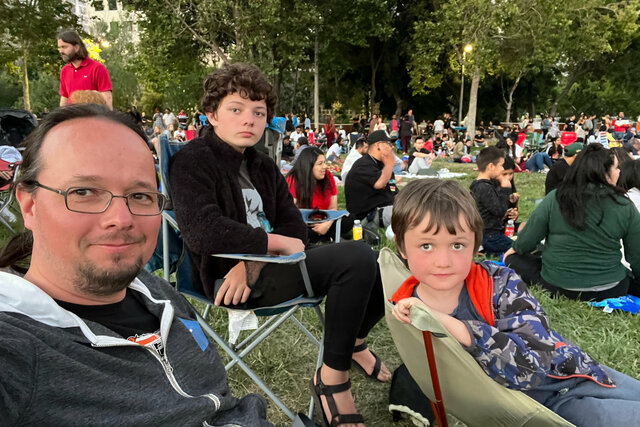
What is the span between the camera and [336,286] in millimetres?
1984

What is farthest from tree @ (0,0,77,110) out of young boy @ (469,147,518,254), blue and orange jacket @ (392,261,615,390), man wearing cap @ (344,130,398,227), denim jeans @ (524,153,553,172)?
blue and orange jacket @ (392,261,615,390)

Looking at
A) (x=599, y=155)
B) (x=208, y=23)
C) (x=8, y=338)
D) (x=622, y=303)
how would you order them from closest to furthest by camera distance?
1. (x=8, y=338)
2. (x=599, y=155)
3. (x=622, y=303)
4. (x=208, y=23)

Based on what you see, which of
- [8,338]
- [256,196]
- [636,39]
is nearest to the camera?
[8,338]

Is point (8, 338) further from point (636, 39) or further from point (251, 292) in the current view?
point (636, 39)

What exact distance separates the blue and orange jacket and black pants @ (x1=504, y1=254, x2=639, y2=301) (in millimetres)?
1998

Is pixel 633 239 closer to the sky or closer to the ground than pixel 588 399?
closer to the sky

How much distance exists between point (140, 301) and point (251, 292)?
743 mm

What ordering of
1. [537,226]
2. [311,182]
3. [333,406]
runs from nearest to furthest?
[333,406]
[537,226]
[311,182]

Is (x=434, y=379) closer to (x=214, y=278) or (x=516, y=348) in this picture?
(x=516, y=348)

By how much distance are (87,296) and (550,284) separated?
3408 millimetres

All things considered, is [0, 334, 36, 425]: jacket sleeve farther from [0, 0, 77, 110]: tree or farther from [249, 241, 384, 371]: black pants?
[0, 0, 77, 110]: tree

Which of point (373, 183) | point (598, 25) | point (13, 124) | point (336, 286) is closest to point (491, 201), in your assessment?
point (373, 183)

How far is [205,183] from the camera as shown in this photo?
6.62 feet

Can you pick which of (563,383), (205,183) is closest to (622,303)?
(563,383)
